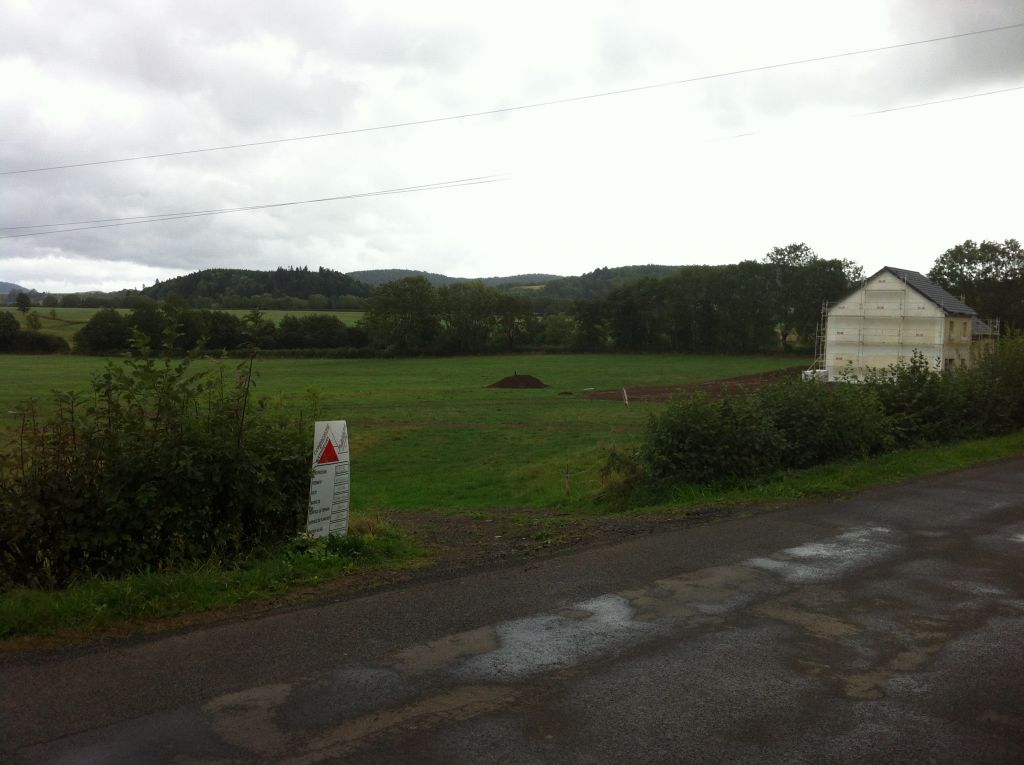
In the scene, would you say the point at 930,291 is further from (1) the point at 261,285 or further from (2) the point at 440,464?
(1) the point at 261,285

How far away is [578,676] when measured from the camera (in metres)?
5.01

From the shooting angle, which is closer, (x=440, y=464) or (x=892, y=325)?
(x=440, y=464)

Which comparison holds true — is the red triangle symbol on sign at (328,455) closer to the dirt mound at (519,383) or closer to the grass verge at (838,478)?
the grass verge at (838,478)

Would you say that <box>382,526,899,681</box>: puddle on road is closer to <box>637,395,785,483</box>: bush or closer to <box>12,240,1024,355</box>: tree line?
<box>637,395,785,483</box>: bush

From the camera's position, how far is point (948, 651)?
5488mm

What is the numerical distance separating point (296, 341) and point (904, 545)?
101 metres

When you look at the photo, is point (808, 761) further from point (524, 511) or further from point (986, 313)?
point (986, 313)

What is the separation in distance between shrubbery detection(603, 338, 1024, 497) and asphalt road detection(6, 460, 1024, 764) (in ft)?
16.5

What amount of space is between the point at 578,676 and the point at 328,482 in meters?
3.78

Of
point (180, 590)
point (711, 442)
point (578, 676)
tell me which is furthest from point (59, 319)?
point (578, 676)

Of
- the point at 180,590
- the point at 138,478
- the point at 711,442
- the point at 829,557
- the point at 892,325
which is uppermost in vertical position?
the point at 892,325

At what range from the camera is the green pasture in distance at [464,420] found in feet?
64.5

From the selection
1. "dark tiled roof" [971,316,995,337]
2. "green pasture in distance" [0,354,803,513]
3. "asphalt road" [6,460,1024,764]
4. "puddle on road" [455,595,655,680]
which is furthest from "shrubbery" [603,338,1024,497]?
"dark tiled roof" [971,316,995,337]

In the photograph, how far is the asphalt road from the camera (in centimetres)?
412
